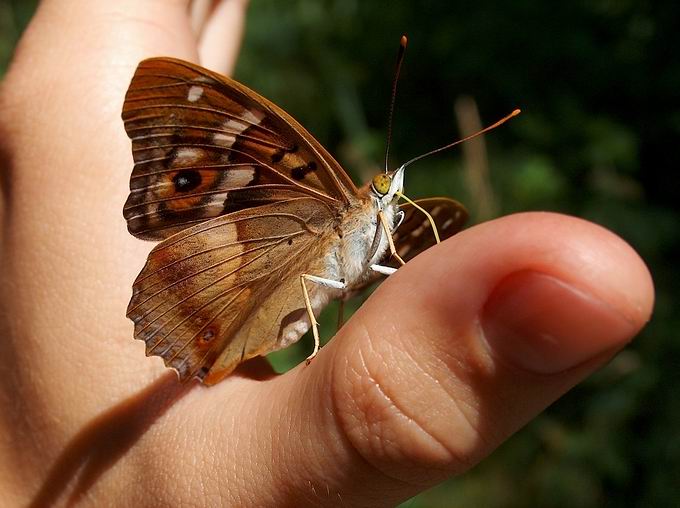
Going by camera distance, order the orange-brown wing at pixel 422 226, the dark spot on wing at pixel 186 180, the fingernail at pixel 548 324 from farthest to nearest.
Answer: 1. the orange-brown wing at pixel 422 226
2. the dark spot on wing at pixel 186 180
3. the fingernail at pixel 548 324

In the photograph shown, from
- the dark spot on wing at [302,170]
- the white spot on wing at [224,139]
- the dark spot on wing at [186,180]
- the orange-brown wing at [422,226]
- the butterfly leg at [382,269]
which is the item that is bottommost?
the orange-brown wing at [422,226]

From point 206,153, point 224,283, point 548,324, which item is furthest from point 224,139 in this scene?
point 548,324

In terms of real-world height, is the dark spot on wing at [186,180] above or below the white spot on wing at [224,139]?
below

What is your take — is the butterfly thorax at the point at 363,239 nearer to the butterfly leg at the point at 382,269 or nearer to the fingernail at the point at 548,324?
the butterfly leg at the point at 382,269

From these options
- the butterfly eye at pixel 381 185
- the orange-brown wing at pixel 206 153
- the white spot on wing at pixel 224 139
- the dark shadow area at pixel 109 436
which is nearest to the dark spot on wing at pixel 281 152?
the orange-brown wing at pixel 206 153

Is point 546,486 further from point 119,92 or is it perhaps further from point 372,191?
point 119,92
